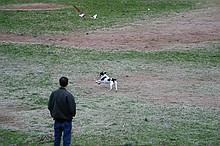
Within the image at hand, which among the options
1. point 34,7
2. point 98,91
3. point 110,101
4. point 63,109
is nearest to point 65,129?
point 63,109

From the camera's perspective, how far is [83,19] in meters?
31.5

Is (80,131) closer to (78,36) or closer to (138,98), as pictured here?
(138,98)

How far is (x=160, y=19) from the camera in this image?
31781 mm

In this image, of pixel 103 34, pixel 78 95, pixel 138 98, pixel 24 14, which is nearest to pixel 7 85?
pixel 78 95

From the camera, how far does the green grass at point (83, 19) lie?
2908 cm

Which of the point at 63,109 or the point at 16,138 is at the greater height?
the point at 63,109

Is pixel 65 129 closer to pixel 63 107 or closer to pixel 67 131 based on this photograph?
pixel 67 131

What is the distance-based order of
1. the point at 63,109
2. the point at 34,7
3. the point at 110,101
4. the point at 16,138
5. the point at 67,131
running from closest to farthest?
the point at 63,109, the point at 67,131, the point at 16,138, the point at 110,101, the point at 34,7

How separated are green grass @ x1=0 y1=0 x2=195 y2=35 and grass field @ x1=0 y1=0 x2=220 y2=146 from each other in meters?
0.06

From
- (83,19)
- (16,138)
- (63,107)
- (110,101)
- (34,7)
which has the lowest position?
(16,138)

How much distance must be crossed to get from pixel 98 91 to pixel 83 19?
1525 cm

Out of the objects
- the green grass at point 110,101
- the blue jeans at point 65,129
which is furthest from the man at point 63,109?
the green grass at point 110,101

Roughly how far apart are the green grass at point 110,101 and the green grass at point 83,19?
4.97 metres

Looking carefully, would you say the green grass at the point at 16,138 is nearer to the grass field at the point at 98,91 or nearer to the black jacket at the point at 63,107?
the grass field at the point at 98,91
